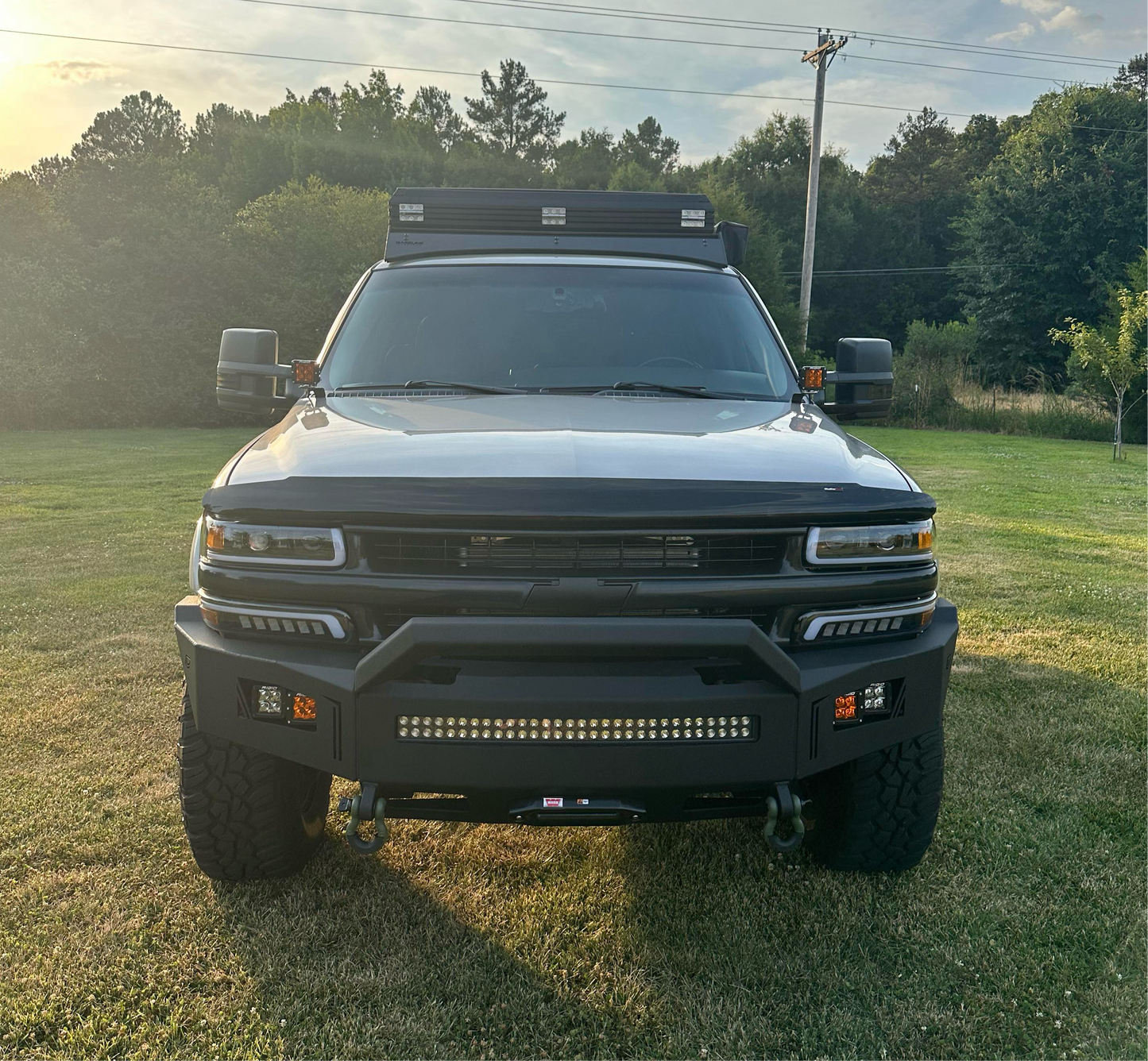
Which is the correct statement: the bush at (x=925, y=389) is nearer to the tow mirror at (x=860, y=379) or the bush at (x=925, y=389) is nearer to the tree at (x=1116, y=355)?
the tree at (x=1116, y=355)

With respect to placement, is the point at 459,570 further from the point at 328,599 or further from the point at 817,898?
the point at 817,898

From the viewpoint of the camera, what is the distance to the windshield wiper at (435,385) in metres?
3.51

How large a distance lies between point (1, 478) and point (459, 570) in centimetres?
1457

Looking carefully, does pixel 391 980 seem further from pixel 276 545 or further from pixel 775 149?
pixel 775 149

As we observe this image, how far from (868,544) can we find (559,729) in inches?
35.6

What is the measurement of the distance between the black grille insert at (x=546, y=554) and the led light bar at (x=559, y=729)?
35 centimetres

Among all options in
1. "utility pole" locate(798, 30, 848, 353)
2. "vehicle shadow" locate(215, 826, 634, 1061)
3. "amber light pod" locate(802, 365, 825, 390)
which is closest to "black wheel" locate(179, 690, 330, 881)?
"vehicle shadow" locate(215, 826, 634, 1061)

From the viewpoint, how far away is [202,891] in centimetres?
304

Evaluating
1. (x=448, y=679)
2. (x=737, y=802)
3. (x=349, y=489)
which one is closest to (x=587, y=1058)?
(x=737, y=802)

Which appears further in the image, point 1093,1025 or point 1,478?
point 1,478

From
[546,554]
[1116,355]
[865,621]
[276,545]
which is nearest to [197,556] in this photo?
[276,545]

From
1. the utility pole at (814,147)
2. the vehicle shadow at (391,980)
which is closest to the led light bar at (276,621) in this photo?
the vehicle shadow at (391,980)

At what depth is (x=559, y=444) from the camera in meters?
2.68

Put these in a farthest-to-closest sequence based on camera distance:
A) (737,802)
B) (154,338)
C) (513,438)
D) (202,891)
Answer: (154,338)
(202,891)
(513,438)
(737,802)
